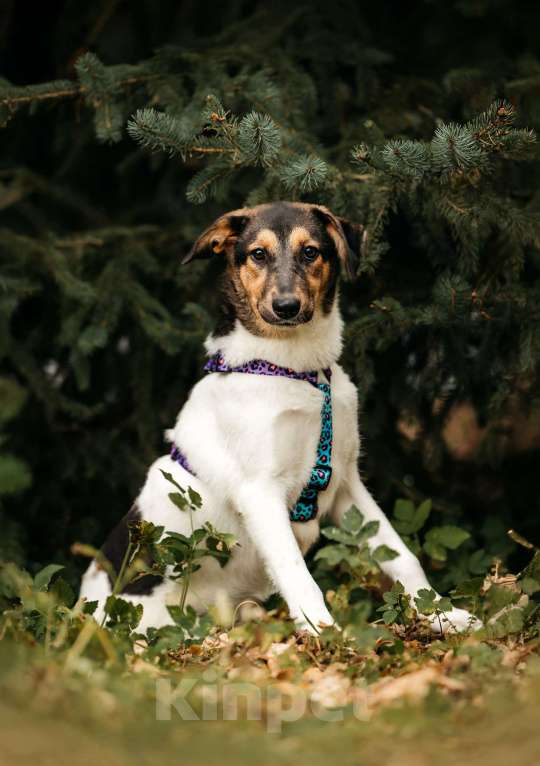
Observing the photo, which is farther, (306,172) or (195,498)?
(306,172)

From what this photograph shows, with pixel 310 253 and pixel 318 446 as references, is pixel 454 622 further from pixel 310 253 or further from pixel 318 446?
pixel 310 253

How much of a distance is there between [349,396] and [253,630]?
1390 millimetres

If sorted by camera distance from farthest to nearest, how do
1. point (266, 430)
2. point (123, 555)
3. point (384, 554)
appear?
point (123, 555)
point (266, 430)
point (384, 554)

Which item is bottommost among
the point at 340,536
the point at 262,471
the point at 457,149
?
the point at 340,536

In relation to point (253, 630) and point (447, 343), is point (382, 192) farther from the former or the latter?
point (253, 630)

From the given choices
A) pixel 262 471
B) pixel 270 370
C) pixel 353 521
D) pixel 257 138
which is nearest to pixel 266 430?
pixel 262 471

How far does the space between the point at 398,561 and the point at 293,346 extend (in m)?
1.08

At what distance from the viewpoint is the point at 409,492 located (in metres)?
5.57

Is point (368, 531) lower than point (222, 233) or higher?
lower

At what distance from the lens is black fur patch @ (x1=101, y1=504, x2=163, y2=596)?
14.1 ft

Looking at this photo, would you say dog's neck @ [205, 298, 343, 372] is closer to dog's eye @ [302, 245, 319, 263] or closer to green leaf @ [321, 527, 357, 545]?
dog's eye @ [302, 245, 319, 263]

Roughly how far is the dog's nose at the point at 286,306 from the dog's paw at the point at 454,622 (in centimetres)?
141

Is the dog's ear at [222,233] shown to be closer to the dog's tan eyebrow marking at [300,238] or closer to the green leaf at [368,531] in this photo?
the dog's tan eyebrow marking at [300,238]

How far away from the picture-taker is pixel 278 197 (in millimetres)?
4781
